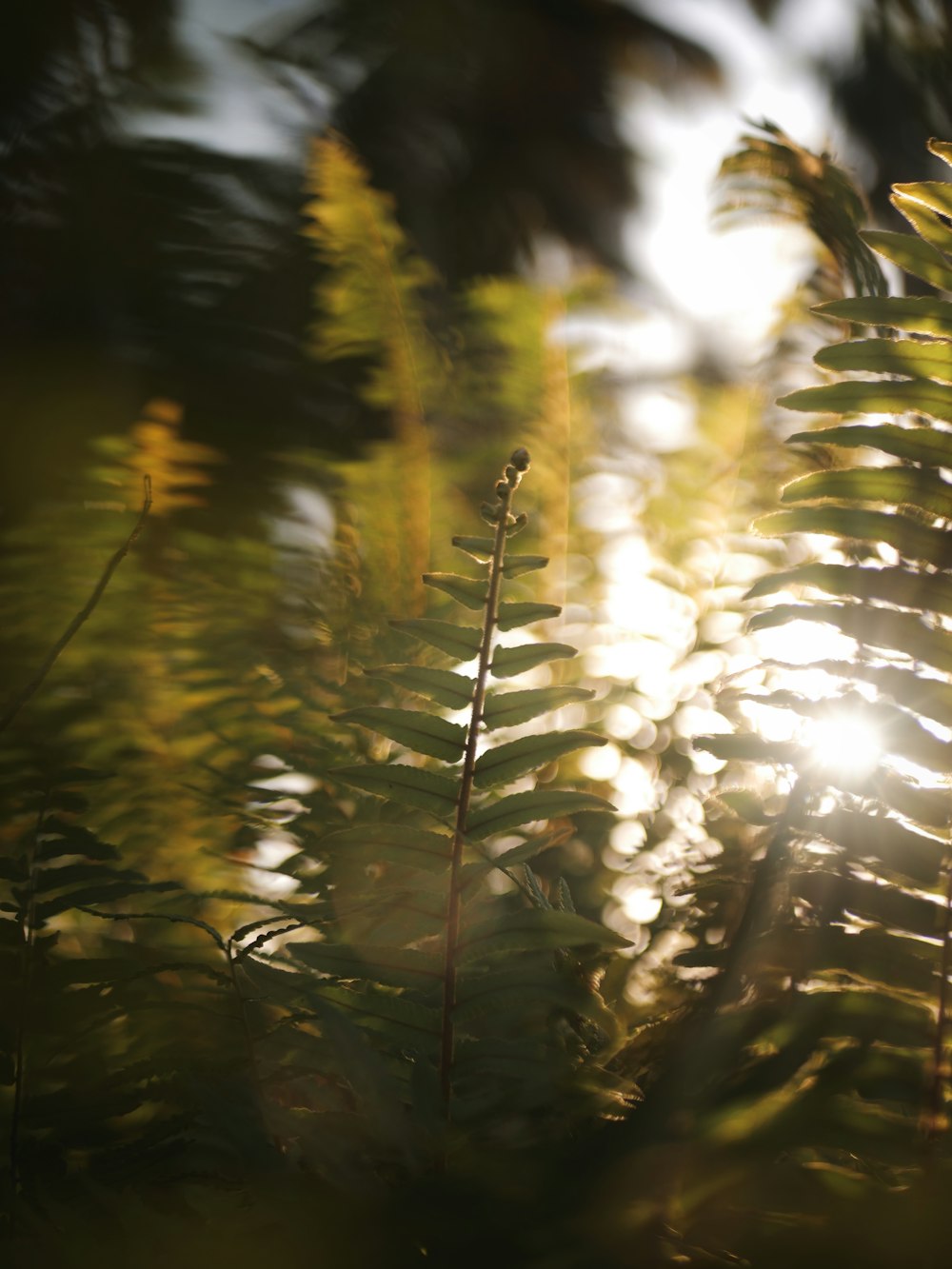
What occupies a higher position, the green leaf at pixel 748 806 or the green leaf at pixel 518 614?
the green leaf at pixel 518 614

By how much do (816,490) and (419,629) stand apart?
0.63ft

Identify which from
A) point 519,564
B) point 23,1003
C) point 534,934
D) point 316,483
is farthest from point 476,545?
point 316,483

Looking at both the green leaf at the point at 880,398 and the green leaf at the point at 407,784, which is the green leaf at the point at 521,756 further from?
the green leaf at the point at 880,398

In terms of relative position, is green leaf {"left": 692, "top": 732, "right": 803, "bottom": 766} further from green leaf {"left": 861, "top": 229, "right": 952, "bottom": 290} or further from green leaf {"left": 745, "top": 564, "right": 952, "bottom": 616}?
green leaf {"left": 861, "top": 229, "right": 952, "bottom": 290}

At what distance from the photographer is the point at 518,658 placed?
1.29 feet

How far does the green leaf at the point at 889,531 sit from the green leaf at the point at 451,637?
162mm

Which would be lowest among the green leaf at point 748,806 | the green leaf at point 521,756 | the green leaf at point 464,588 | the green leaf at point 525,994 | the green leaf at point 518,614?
the green leaf at point 525,994

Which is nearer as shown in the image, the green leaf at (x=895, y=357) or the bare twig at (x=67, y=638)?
the bare twig at (x=67, y=638)

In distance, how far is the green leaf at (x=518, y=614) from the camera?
1.27 feet

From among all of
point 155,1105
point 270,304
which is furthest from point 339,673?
point 270,304

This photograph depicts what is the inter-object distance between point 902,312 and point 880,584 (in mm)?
121

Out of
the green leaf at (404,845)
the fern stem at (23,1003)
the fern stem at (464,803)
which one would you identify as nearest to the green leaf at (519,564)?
the fern stem at (464,803)

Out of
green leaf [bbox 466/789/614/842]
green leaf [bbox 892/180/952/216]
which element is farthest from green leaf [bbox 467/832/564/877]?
green leaf [bbox 892/180/952/216]

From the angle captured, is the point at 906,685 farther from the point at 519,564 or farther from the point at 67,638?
the point at 67,638
